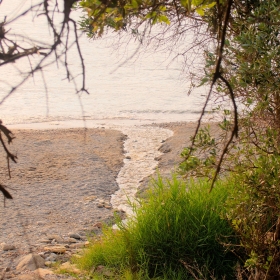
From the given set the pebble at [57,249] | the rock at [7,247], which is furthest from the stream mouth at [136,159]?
the rock at [7,247]

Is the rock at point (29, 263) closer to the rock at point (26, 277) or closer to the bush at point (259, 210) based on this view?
the rock at point (26, 277)

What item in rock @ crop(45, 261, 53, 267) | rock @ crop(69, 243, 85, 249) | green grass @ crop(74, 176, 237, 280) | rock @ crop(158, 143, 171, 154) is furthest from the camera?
rock @ crop(158, 143, 171, 154)

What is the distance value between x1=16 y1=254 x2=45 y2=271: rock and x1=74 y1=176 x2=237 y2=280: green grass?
1.75 ft

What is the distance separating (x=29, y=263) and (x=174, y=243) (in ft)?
4.68

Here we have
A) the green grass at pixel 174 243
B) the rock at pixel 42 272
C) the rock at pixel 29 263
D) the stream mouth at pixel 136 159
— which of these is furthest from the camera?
the stream mouth at pixel 136 159

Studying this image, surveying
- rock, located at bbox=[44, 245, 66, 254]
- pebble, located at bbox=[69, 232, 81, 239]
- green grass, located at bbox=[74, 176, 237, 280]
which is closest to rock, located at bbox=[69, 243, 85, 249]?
rock, located at bbox=[44, 245, 66, 254]

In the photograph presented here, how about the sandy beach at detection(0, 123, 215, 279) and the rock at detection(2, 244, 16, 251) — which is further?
the sandy beach at detection(0, 123, 215, 279)

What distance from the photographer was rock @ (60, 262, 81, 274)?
4.49m

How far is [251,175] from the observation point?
3264 mm

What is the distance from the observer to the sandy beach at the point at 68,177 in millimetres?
5867

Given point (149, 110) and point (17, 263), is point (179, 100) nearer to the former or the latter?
point (149, 110)

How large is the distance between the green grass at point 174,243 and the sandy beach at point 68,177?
2.77 feet

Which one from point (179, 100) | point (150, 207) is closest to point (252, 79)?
point (150, 207)

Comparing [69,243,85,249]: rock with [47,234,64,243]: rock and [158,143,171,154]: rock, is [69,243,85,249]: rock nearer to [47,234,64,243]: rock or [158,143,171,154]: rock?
[47,234,64,243]: rock
